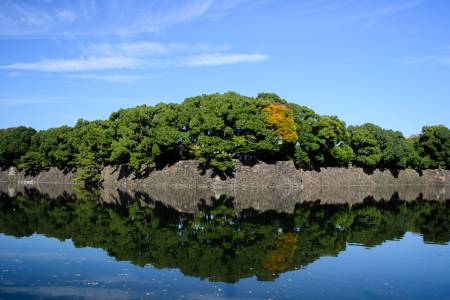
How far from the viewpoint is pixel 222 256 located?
20422 mm

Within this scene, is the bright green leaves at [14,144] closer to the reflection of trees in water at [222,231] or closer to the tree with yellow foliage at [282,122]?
the tree with yellow foliage at [282,122]

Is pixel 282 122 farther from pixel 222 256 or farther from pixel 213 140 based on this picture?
pixel 222 256

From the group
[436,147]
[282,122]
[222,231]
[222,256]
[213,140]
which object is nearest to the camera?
[222,256]

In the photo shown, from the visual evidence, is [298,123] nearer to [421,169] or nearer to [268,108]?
[268,108]

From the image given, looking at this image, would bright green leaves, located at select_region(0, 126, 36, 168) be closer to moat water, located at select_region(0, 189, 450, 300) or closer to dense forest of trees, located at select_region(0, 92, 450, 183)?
dense forest of trees, located at select_region(0, 92, 450, 183)

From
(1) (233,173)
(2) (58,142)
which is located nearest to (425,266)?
(1) (233,173)

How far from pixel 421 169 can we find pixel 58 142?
241ft

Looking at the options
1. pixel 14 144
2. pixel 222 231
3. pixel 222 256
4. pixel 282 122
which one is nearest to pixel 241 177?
pixel 282 122

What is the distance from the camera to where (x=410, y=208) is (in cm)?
4431

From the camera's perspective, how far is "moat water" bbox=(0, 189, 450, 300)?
15.7m

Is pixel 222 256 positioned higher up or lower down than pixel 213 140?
lower down

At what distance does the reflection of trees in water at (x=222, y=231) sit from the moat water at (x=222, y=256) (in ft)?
0.22

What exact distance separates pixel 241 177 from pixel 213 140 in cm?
702

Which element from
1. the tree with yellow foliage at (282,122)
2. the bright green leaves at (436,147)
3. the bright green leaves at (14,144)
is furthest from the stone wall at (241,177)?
the bright green leaves at (436,147)
